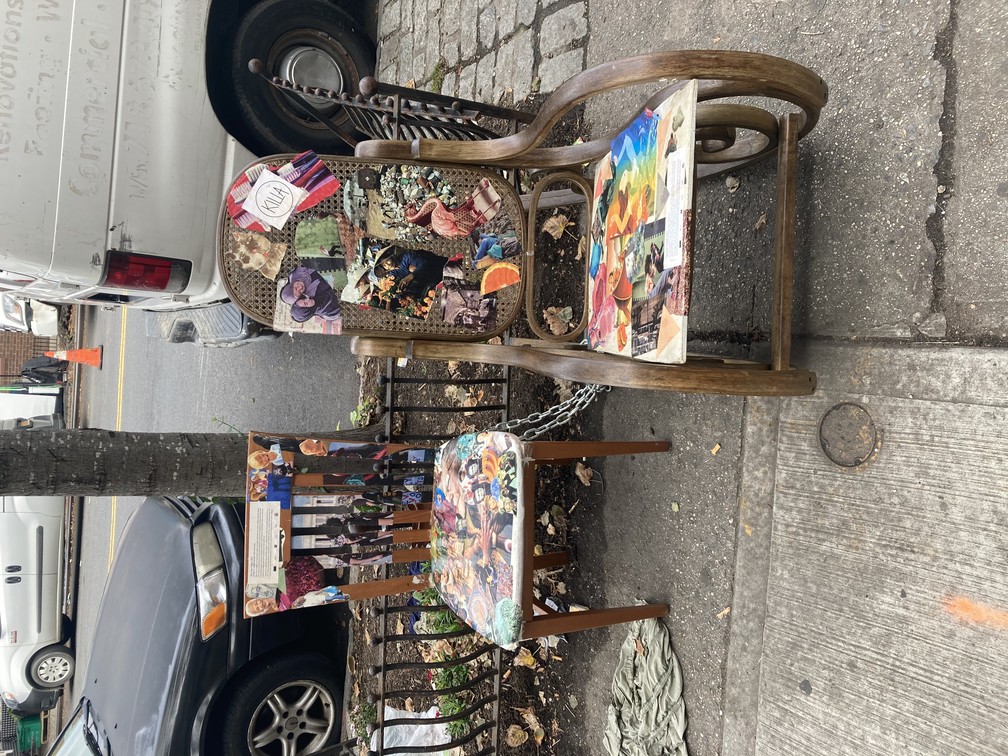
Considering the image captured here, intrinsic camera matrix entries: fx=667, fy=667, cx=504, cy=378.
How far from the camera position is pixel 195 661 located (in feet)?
10.7

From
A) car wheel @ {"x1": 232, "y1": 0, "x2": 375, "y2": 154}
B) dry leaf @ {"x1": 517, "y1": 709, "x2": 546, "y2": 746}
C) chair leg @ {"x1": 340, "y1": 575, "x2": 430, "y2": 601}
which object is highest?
car wheel @ {"x1": 232, "y1": 0, "x2": 375, "y2": 154}

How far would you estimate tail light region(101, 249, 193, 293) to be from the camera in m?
2.92

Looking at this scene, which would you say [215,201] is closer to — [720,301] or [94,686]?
[720,301]

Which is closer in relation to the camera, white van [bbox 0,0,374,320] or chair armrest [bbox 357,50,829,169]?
chair armrest [bbox 357,50,829,169]

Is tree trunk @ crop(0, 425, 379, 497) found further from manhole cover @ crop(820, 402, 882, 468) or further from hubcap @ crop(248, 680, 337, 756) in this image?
manhole cover @ crop(820, 402, 882, 468)

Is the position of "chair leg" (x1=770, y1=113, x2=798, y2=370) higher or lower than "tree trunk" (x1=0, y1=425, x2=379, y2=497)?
higher

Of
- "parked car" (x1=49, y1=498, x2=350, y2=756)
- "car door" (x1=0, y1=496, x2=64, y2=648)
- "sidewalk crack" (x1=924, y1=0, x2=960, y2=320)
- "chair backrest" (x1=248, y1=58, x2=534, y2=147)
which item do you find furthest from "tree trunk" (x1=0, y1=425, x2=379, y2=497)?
"car door" (x1=0, y1=496, x2=64, y2=648)

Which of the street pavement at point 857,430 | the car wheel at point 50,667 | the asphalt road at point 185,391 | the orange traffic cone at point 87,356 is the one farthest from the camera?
the orange traffic cone at point 87,356

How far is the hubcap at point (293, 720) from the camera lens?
3.50 meters

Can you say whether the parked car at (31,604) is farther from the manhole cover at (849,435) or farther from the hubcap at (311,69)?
the manhole cover at (849,435)

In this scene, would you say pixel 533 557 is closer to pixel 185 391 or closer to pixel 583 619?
pixel 583 619

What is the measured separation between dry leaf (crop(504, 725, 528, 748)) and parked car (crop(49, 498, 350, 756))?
1214mm

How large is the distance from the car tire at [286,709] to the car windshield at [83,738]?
74 centimetres

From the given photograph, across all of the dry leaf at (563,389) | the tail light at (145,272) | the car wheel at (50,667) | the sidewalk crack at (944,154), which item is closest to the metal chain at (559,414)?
the dry leaf at (563,389)
